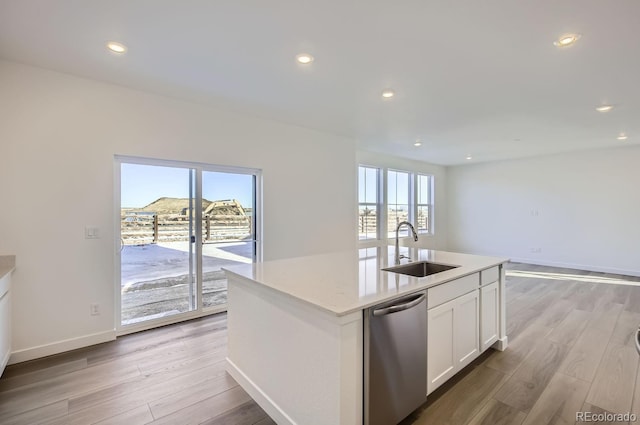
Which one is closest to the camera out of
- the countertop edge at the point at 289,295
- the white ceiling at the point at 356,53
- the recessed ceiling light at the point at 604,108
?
the countertop edge at the point at 289,295

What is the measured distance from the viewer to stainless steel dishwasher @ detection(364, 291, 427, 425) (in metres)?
1.54

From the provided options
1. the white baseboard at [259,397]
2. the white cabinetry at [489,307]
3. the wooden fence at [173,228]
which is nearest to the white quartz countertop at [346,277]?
the white cabinetry at [489,307]

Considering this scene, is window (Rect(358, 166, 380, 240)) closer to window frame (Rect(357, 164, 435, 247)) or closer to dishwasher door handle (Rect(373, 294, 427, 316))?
window frame (Rect(357, 164, 435, 247))

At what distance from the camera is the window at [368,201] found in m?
6.54

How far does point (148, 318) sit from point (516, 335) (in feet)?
13.2

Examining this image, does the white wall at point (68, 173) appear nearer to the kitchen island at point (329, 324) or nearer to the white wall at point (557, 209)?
the kitchen island at point (329, 324)

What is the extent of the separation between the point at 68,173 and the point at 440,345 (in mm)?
3580

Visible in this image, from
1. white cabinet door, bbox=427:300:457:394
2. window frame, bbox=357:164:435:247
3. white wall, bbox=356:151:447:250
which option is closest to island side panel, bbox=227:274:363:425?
white cabinet door, bbox=427:300:457:394

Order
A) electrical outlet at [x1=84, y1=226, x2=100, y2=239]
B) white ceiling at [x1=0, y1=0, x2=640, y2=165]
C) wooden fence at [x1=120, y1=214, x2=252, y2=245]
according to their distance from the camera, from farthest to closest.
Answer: wooden fence at [x1=120, y1=214, x2=252, y2=245] → electrical outlet at [x1=84, y1=226, x2=100, y2=239] → white ceiling at [x1=0, y1=0, x2=640, y2=165]

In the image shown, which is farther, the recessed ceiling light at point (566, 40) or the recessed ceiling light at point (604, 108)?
the recessed ceiling light at point (604, 108)

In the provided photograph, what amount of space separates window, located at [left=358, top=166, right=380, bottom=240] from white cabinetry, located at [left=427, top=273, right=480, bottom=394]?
4.17 metres

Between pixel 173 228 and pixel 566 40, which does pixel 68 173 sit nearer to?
pixel 173 228

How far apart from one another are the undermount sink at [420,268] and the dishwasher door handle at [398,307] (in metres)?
0.57

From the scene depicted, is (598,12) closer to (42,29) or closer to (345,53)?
(345,53)
